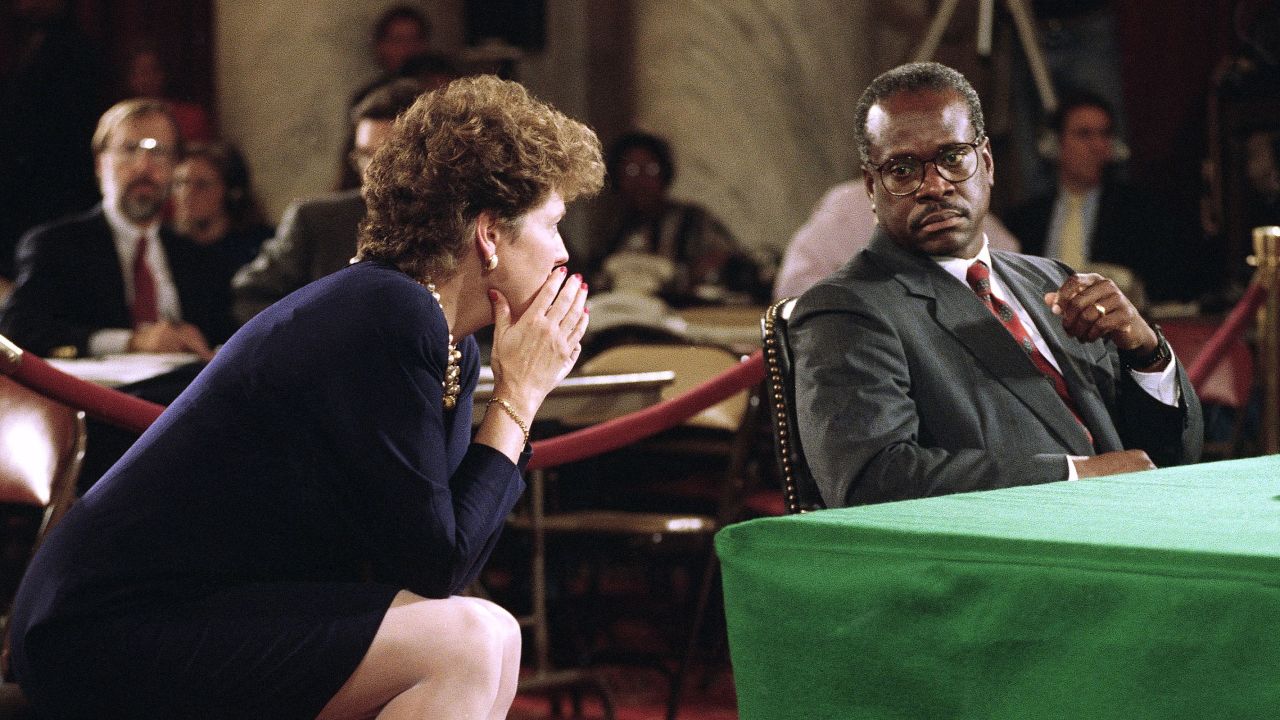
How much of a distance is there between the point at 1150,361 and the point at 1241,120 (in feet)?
13.2

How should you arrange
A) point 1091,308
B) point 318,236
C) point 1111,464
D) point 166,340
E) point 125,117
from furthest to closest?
point 125,117 < point 166,340 < point 318,236 < point 1091,308 < point 1111,464

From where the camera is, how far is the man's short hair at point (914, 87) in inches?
113

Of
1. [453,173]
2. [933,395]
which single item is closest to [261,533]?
[453,173]

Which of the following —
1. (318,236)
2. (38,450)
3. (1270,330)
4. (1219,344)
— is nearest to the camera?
(38,450)

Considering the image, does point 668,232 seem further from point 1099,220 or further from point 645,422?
point 645,422

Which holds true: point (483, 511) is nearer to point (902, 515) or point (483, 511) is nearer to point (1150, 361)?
point (902, 515)

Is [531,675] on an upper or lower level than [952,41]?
lower

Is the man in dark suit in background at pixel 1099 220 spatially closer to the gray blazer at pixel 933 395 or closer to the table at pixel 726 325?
the table at pixel 726 325

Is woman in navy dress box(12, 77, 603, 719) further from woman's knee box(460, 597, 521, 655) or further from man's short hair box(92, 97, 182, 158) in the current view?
man's short hair box(92, 97, 182, 158)

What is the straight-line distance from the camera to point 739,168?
827 centimetres

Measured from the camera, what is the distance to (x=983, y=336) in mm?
2775

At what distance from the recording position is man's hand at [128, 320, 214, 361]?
4734 mm

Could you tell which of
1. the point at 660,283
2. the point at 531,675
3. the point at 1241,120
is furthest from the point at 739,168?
the point at 531,675

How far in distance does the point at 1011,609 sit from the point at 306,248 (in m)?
3.32
